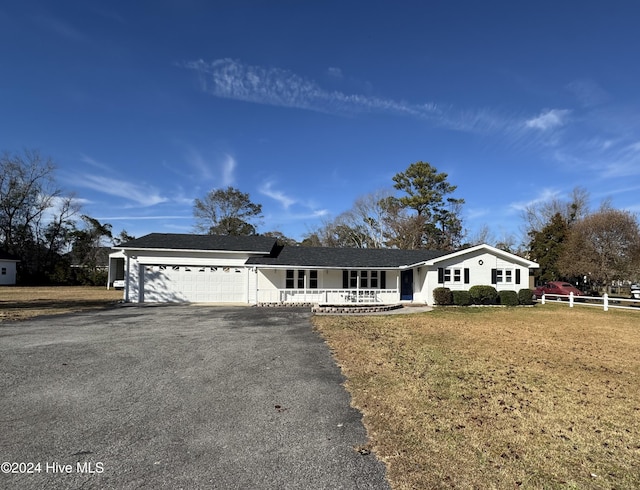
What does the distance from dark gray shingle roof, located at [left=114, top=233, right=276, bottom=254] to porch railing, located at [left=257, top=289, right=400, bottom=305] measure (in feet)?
9.89

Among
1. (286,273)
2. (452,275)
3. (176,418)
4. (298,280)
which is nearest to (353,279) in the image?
(298,280)

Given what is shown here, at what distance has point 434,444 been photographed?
12.7 feet

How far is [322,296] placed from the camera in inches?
827

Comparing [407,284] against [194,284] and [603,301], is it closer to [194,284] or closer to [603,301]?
[603,301]

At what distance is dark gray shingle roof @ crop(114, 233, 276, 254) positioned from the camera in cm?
2147

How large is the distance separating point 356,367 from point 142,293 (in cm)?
1783

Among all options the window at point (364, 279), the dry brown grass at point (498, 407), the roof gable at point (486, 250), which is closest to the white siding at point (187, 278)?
the window at point (364, 279)

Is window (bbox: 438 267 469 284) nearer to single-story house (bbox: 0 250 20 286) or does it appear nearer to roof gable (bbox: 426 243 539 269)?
roof gable (bbox: 426 243 539 269)

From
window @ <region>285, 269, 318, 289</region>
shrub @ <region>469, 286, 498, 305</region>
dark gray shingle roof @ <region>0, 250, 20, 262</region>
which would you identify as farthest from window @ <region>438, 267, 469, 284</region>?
dark gray shingle roof @ <region>0, 250, 20, 262</region>

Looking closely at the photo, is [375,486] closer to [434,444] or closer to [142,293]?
[434,444]

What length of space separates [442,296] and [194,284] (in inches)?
571

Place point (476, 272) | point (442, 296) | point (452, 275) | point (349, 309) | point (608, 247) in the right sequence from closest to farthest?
point (349, 309)
point (442, 296)
point (452, 275)
point (476, 272)
point (608, 247)

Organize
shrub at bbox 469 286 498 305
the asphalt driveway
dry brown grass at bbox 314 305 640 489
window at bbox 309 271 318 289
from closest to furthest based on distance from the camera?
the asphalt driveway, dry brown grass at bbox 314 305 640 489, shrub at bbox 469 286 498 305, window at bbox 309 271 318 289

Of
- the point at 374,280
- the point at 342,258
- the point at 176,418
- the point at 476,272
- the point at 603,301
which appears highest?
the point at 342,258
